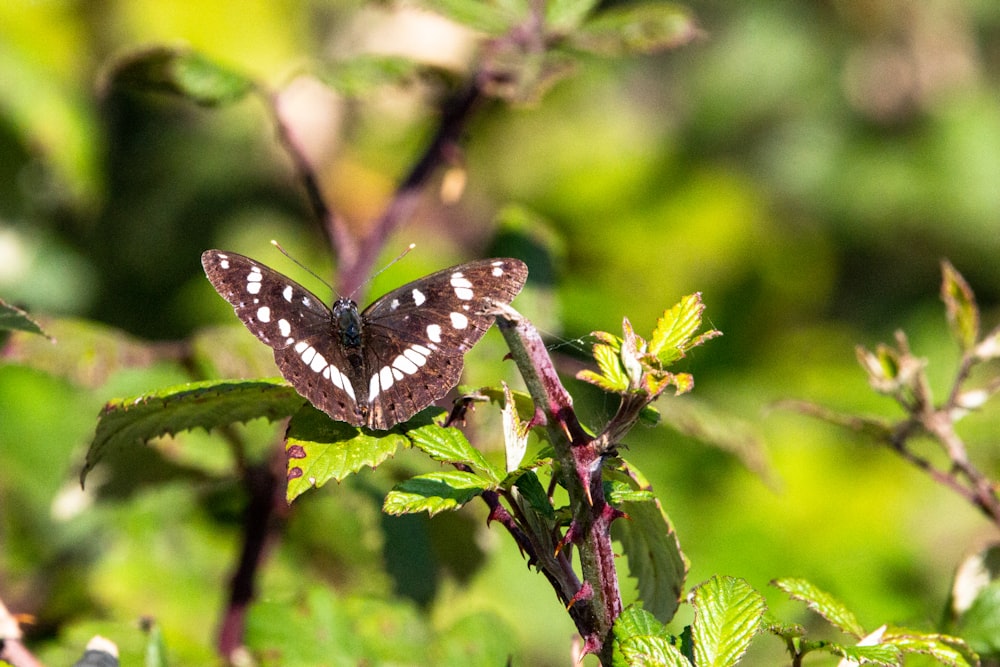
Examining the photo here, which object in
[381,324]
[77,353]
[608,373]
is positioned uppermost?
[608,373]

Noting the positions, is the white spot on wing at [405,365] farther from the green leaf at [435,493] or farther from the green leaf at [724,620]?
the green leaf at [724,620]

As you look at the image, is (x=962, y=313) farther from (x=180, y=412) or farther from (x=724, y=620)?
(x=180, y=412)

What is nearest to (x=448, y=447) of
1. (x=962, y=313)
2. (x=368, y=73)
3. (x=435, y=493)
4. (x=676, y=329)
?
(x=435, y=493)

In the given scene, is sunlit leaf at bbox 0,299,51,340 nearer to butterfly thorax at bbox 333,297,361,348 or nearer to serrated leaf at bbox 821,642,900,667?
butterfly thorax at bbox 333,297,361,348

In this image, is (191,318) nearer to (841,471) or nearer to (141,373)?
(141,373)

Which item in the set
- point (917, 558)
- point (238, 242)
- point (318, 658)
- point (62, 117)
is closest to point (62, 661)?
point (318, 658)
